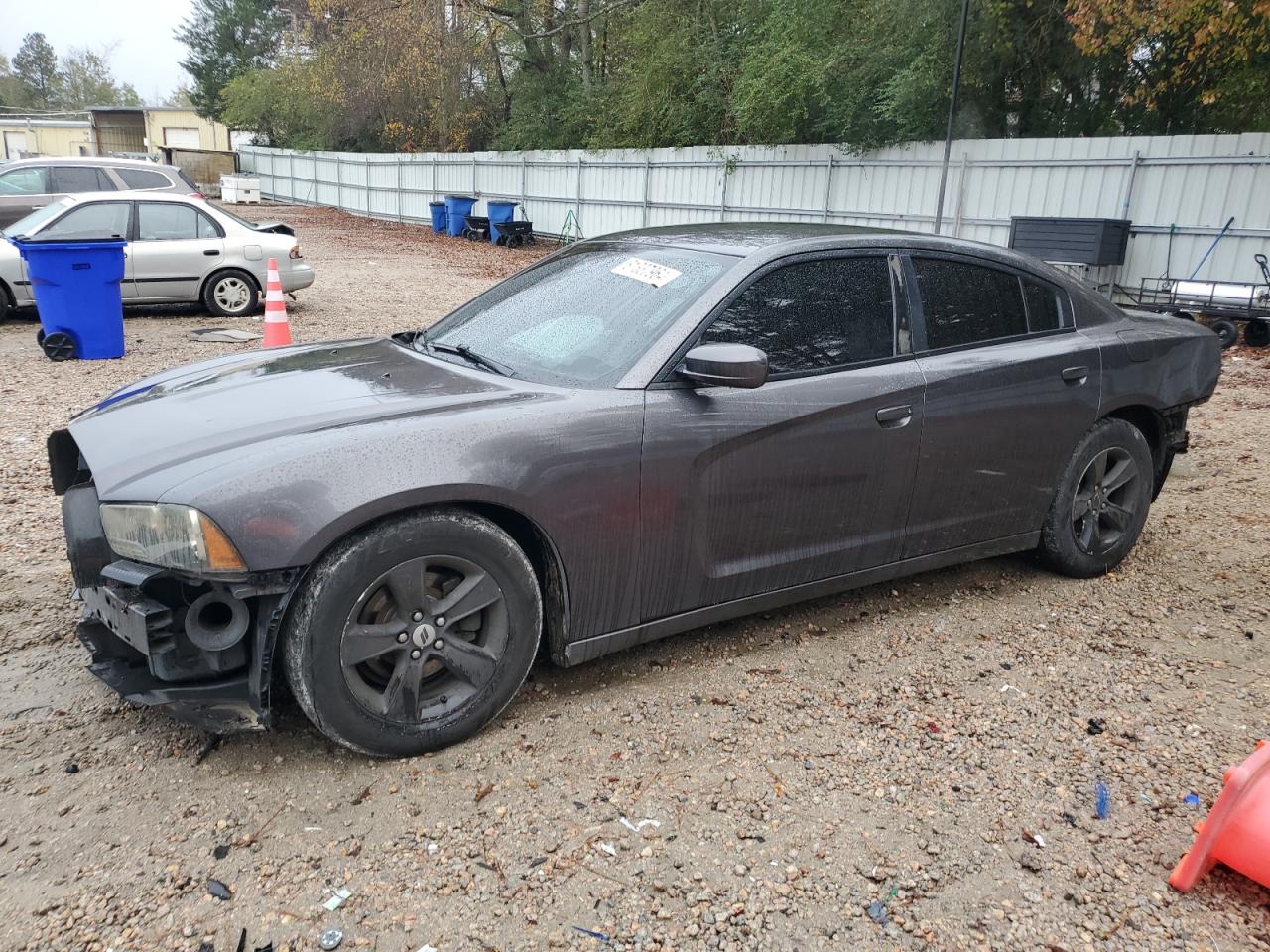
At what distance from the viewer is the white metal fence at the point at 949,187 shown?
40.9ft

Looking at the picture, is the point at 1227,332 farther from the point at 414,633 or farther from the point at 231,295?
the point at 231,295

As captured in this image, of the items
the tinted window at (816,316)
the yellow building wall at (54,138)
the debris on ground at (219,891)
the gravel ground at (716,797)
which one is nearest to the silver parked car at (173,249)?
the gravel ground at (716,797)

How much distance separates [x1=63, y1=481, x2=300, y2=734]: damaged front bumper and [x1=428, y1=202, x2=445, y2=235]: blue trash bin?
2701 centimetres

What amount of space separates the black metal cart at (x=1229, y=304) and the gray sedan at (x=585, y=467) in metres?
8.08

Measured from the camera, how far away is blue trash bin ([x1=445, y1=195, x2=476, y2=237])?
27047 millimetres

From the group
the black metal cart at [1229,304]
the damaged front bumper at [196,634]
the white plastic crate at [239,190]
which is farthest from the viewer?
the white plastic crate at [239,190]

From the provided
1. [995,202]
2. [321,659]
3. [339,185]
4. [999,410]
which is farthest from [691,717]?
[339,185]

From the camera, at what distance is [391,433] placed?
2867 millimetres

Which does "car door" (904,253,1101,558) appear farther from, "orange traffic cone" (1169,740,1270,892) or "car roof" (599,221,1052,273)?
"orange traffic cone" (1169,740,1270,892)

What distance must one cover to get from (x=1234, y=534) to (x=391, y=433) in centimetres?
470

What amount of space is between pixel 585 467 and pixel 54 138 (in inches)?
2528

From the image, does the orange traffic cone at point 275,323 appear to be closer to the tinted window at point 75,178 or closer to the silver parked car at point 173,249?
the silver parked car at point 173,249

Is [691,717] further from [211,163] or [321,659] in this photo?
[211,163]

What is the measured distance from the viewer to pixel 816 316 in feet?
12.0
